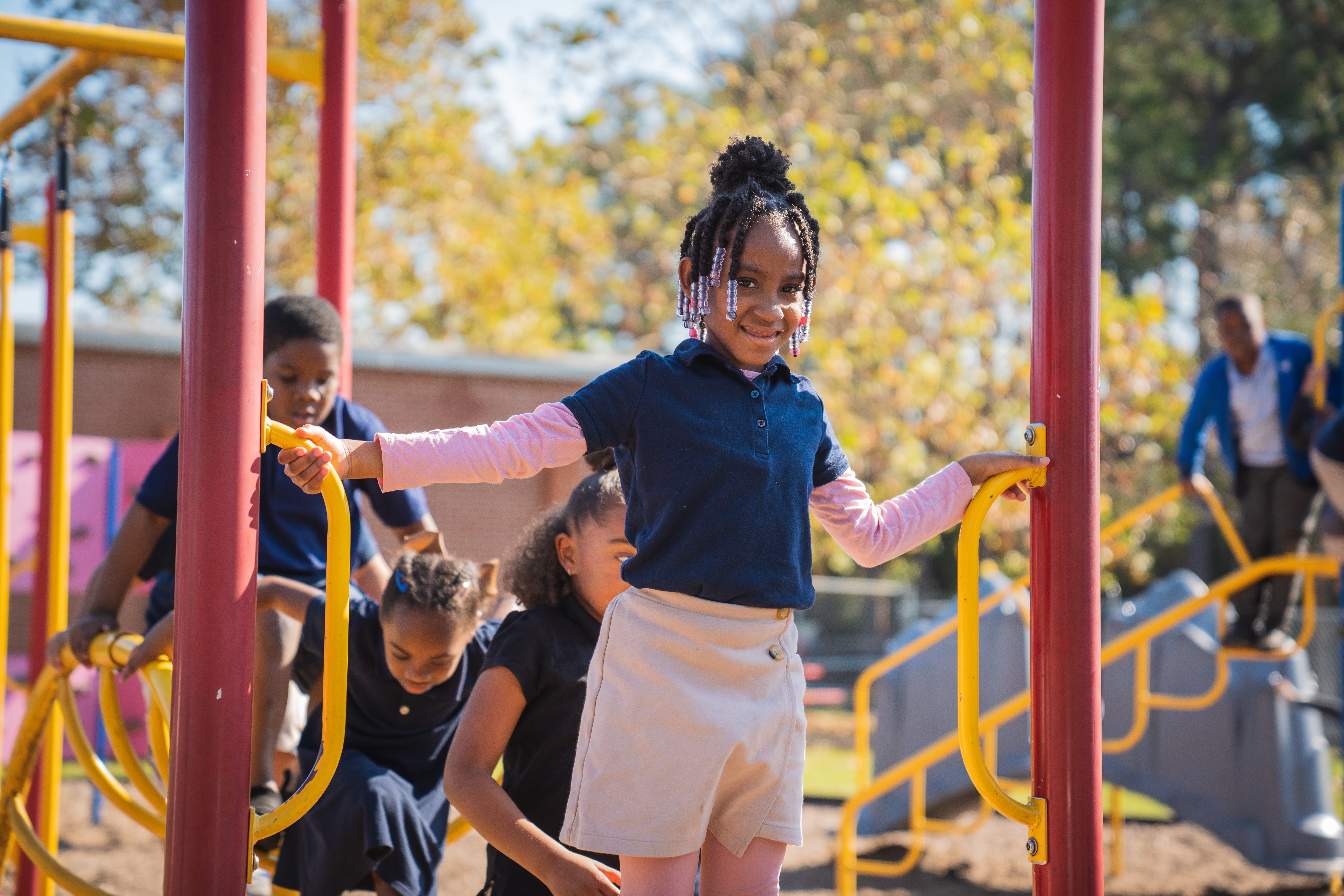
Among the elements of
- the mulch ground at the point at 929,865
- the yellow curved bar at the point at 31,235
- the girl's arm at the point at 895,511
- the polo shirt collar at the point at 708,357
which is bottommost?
the mulch ground at the point at 929,865

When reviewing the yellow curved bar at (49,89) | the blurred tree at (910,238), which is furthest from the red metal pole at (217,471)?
the blurred tree at (910,238)

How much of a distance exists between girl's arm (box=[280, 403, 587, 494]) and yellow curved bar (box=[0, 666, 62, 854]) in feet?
4.54

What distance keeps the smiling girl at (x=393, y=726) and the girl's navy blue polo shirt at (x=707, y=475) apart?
0.67 metres

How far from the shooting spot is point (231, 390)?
57.4 inches

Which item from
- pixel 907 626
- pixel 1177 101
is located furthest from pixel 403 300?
pixel 1177 101

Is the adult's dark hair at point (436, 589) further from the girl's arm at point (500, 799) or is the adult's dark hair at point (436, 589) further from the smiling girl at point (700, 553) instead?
the smiling girl at point (700, 553)

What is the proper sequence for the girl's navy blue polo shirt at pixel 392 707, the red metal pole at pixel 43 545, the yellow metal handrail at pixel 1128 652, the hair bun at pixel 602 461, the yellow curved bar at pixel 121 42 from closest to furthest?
the hair bun at pixel 602 461
the girl's navy blue polo shirt at pixel 392 707
the yellow curved bar at pixel 121 42
the red metal pole at pixel 43 545
the yellow metal handrail at pixel 1128 652

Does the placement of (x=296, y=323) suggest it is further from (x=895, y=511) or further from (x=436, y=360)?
(x=436, y=360)

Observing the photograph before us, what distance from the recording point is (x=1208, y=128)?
16.1 metres

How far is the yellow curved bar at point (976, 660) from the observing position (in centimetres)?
171

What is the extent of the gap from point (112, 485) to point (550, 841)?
5482 mm

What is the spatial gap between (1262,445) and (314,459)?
14.7ft

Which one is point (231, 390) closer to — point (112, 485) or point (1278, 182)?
point (112, 485)

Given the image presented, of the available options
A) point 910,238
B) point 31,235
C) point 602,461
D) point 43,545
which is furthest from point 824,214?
point 602,461
